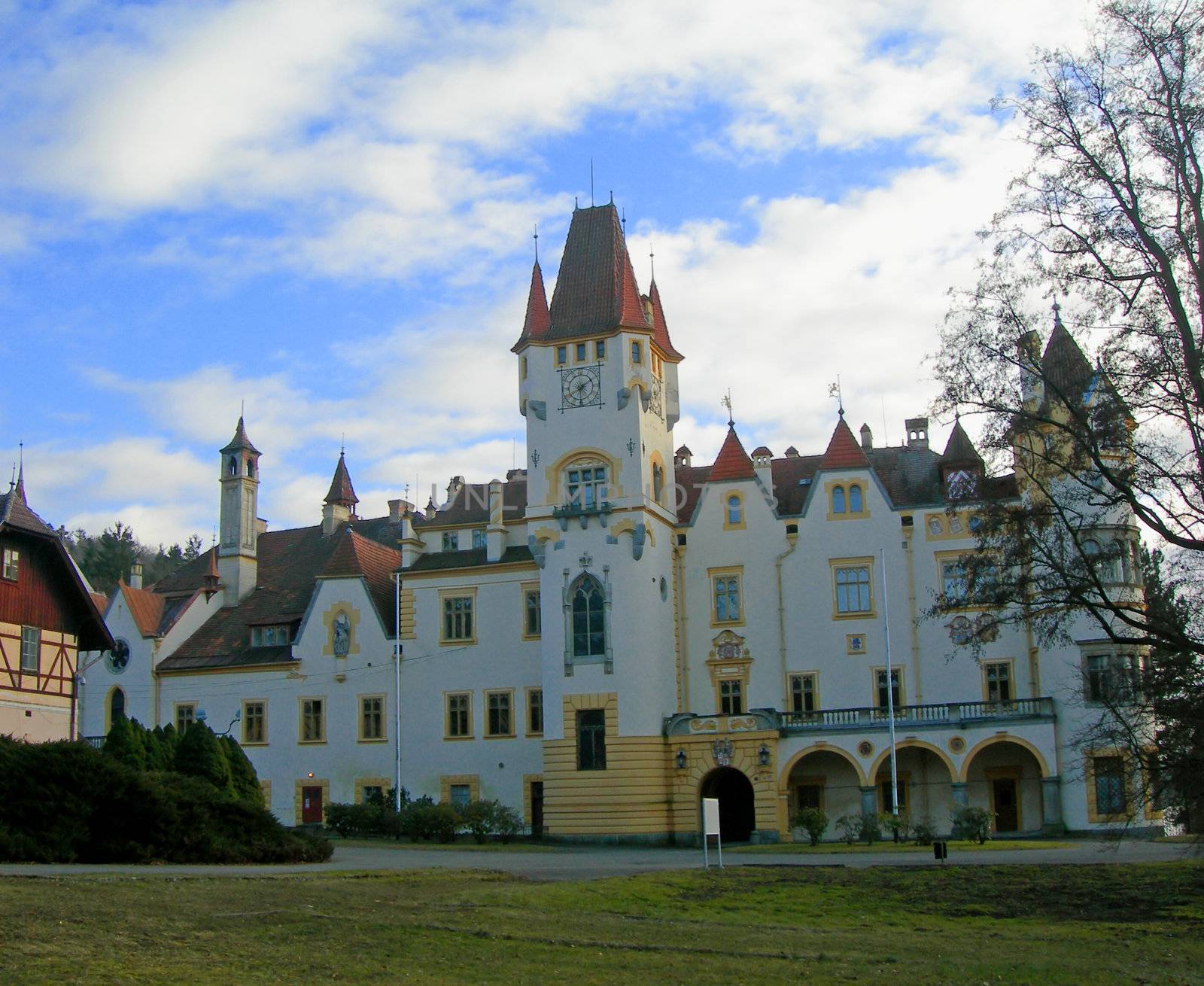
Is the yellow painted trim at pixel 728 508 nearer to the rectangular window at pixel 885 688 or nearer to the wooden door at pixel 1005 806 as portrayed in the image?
the rectangular window at pixel 885 688

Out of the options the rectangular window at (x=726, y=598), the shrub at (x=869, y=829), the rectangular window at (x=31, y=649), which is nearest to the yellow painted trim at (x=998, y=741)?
the shrub at (x=869, y=829)

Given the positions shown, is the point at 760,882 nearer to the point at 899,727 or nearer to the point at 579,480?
the point at 899,727

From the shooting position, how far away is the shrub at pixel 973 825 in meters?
40.0

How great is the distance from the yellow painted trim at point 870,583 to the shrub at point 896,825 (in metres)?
7.68

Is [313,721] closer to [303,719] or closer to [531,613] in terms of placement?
[303,719]

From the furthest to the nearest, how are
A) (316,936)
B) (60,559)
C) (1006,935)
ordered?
(60,559), (1006,935), (316,936)

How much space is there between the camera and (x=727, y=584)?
50531mm

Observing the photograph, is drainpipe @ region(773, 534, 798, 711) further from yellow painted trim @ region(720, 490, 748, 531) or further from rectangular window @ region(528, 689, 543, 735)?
rectangular window @ region(528, 689, 543, 735)

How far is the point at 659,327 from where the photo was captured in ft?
178

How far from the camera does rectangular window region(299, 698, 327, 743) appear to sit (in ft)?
175

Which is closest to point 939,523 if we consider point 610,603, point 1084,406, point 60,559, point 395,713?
point 610,603

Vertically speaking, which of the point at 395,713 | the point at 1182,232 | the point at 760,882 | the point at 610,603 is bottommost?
the point at 760,882

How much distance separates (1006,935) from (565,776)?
30.0m

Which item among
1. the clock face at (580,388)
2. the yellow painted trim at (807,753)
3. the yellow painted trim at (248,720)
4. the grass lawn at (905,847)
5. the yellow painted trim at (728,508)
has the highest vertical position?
the clock face at (580,388)
